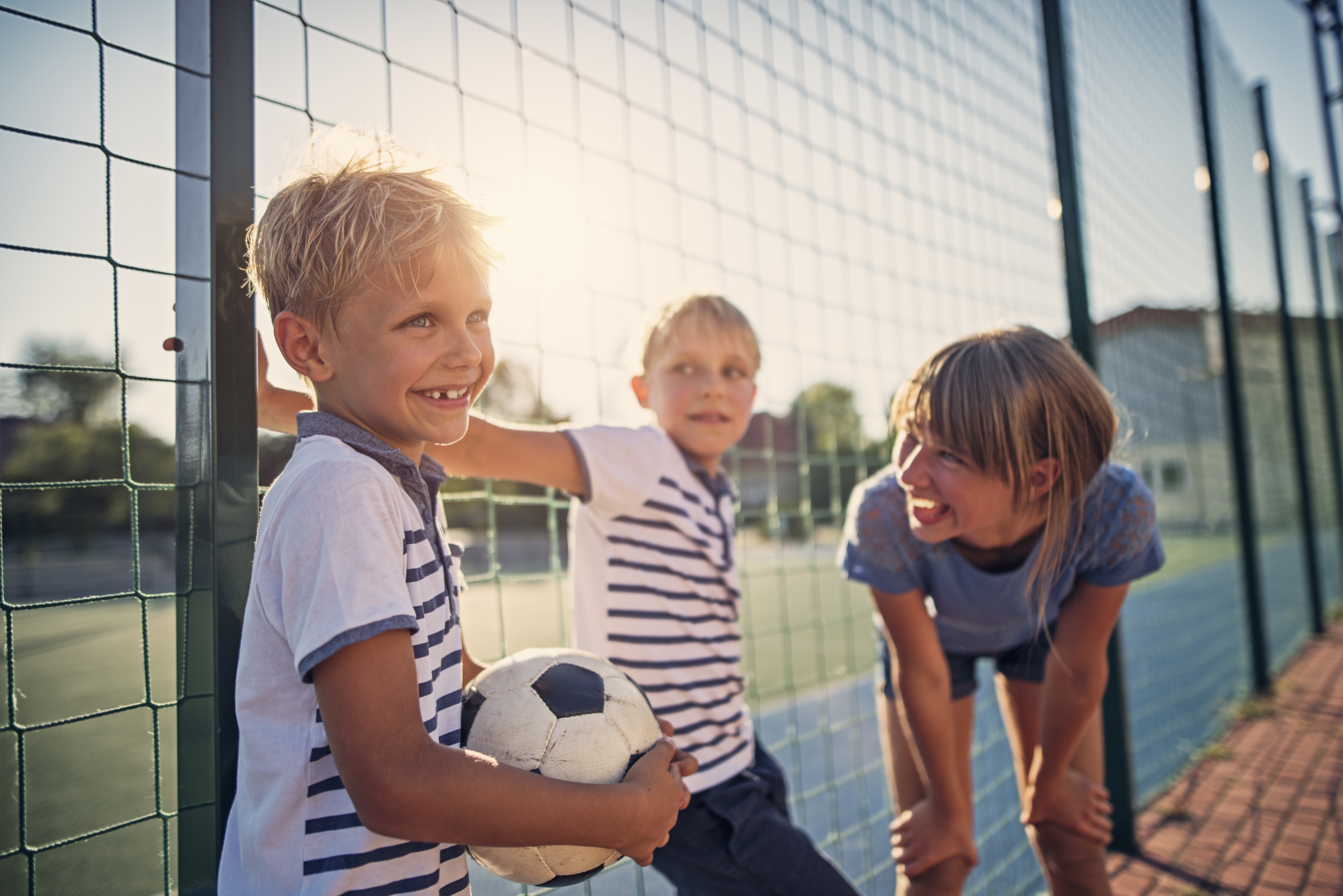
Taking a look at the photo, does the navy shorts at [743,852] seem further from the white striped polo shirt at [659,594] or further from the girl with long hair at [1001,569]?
the girl with long hair at [1001,569]

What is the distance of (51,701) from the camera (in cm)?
745

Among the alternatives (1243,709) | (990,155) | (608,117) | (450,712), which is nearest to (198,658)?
(450,712)

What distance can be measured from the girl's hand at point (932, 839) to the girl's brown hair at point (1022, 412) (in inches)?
19.5

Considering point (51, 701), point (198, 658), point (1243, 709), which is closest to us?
point (198, 658)

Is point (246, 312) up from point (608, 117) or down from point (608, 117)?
down

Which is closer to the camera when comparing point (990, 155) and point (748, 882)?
point (748, 882)

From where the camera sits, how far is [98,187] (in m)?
1.12

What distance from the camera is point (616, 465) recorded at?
1.61 m

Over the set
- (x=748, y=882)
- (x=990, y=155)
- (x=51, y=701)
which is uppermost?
(x=990, y=155)

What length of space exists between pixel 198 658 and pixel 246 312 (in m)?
0.51

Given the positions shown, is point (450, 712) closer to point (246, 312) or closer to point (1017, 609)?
point (246, 312)

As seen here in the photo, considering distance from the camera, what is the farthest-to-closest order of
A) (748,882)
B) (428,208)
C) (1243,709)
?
(1243,709)
(748,882)
(428,208)

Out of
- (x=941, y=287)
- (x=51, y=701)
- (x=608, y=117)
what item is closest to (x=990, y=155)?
(x=941, y=287)

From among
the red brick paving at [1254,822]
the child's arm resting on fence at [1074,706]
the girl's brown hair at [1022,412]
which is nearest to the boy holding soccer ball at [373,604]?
the girl's brown hair at [1022,412]
